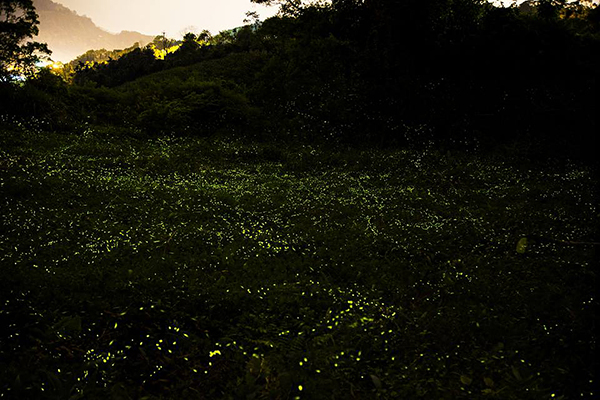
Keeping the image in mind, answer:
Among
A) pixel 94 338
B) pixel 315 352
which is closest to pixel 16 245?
pixel 94 338

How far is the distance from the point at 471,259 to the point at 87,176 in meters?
10.8

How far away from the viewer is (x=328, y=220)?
8758mm

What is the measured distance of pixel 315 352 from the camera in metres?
4.55

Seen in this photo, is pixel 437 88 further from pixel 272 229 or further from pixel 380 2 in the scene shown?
pixel 272 229

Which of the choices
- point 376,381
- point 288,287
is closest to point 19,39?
point 288,287

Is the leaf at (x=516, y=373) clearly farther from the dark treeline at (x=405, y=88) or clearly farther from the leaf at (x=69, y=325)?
the dark treeline at (x=405, y=88)

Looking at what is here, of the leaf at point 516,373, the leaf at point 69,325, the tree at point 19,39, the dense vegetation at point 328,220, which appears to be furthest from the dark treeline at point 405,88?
the leaf at point 69,325

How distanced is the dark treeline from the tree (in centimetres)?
287

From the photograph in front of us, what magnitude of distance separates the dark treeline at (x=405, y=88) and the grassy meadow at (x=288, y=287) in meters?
4.98

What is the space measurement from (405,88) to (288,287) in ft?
44.8

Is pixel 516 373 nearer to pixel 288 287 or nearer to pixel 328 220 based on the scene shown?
pixel 288 287

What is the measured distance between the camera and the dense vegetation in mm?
4328

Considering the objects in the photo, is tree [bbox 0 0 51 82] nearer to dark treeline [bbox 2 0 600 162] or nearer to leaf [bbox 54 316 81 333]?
dark treeline [bbox 2 0 600 162]

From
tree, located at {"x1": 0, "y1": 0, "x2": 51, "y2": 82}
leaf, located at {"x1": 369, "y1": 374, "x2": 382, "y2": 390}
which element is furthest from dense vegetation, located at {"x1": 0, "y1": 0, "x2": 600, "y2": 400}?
tree, located at {"x1": 0, "y1": 0, "x2": 51, "y2": 82}
